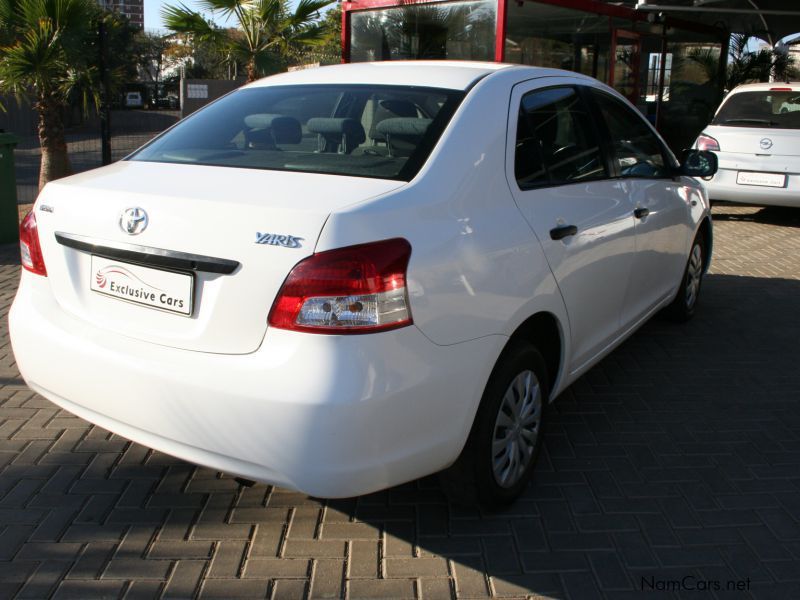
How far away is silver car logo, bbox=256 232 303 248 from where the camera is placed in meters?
2.47

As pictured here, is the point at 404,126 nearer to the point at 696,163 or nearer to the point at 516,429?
the point at 516,429

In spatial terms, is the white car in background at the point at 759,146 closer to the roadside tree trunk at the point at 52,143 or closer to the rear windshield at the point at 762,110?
the rear windshield at the point at 762,110

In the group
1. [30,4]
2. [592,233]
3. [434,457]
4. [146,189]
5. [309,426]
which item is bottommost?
[434,457]

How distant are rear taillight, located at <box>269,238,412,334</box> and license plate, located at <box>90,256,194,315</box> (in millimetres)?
349

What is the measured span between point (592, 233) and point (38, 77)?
8304 mm

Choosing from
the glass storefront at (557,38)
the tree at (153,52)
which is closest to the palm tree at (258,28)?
the glass storefront at (557,38)

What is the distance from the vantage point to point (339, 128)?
3436 millimetres

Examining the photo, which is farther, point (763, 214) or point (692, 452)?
point (763, 214)

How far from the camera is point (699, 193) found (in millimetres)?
5641

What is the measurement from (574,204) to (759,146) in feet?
23.8

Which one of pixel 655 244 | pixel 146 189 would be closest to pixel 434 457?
pixel 146 189

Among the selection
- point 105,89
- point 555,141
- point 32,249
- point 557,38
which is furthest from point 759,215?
point 32,249

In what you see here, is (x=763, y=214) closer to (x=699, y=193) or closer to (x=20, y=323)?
(x=699, y=193)

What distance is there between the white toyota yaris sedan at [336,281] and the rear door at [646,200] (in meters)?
0.54
